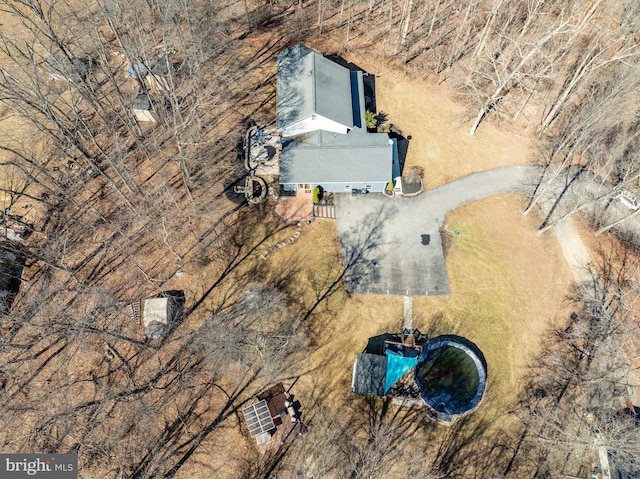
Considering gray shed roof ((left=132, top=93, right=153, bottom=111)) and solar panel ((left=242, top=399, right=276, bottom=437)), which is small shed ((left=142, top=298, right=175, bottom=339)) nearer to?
solar panel ((left=242, top=399, right=276, bottom=437))

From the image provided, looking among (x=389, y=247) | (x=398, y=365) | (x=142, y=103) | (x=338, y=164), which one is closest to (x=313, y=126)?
(x=338, y=164)

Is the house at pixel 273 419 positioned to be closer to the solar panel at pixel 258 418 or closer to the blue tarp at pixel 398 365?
the solar panel at pixel 258 418

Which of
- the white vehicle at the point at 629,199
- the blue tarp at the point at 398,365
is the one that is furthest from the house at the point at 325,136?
the white vehicle at the point at 629,199

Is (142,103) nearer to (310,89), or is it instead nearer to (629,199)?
(310,89)

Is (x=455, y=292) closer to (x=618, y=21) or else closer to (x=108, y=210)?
(x=108, y=210)

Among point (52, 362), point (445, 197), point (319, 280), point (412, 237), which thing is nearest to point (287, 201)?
point (319, 280)

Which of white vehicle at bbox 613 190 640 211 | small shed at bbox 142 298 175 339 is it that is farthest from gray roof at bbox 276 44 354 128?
white vehicle at bbox 613 190 640 211

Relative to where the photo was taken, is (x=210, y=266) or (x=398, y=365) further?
(x=210, y=266)
